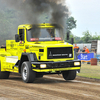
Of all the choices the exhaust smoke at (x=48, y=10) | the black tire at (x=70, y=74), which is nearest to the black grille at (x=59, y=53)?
the black tire at (x=70, y=74)

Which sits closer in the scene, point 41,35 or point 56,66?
point 56,66

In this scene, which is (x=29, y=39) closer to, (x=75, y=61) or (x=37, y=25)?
(x=37, y=25)

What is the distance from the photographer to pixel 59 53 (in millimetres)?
12852

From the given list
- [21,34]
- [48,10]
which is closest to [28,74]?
[21,34]

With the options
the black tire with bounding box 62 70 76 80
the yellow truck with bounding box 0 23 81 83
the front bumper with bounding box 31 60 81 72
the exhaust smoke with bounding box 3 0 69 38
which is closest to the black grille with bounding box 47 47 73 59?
the yellow truck with bounding box 0 23 81 83

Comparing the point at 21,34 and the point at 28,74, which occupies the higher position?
the point at 21,34

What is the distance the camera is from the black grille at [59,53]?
12.6m

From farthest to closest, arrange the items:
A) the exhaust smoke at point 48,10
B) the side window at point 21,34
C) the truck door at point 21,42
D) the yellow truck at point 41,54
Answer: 1. the exhaust smoke at point 48,10
2. the side window at point 21,34
3. the truck door at point 21,42
4. the yellow truck at point 41,54

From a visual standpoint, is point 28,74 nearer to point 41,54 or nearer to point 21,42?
point 41,54

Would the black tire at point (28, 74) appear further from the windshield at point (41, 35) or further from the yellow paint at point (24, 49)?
the windshield at point (41, 35)

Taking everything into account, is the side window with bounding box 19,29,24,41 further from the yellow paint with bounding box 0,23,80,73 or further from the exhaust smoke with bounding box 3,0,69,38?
the exhaust smoke with bounding box 3,0,69,38

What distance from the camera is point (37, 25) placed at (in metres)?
13.6

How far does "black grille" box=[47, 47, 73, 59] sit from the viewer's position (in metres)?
12.6

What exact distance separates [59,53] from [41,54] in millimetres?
866
